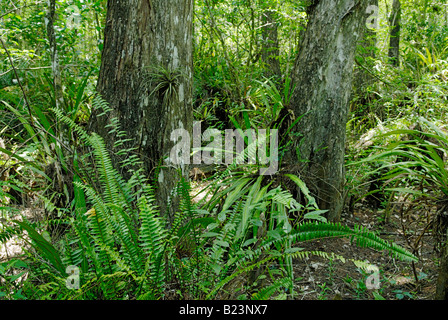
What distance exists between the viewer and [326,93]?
10.3 ft

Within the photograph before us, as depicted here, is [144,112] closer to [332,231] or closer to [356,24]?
[332,231]

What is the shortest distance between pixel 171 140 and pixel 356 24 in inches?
82.2

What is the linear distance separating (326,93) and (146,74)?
66.7 inches

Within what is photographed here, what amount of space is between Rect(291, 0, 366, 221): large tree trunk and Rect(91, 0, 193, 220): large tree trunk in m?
1.28

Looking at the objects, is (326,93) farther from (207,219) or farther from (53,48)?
(53,48)

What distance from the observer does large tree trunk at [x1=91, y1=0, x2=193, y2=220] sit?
257cm

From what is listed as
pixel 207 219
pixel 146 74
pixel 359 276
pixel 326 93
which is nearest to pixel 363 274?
pixel 359 276

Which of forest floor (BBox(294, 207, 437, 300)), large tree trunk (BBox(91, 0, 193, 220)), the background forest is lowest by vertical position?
forest floor (BBox(294, 207, 437, 300))

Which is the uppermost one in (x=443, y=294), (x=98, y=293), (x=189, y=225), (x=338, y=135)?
(x=338, y=135)

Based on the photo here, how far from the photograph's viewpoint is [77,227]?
1.65 meters

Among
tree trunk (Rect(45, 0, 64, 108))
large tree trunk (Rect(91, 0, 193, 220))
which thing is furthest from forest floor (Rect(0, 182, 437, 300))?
tree trunk (Rect(45, 0, 64, 108))

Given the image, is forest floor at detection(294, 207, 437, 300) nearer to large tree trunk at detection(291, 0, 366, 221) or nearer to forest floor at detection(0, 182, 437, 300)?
forest floor at detection(0, 182, 437, 300)

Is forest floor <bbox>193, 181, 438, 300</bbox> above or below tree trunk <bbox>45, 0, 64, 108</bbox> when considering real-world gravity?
below

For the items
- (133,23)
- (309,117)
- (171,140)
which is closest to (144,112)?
(171,140)
